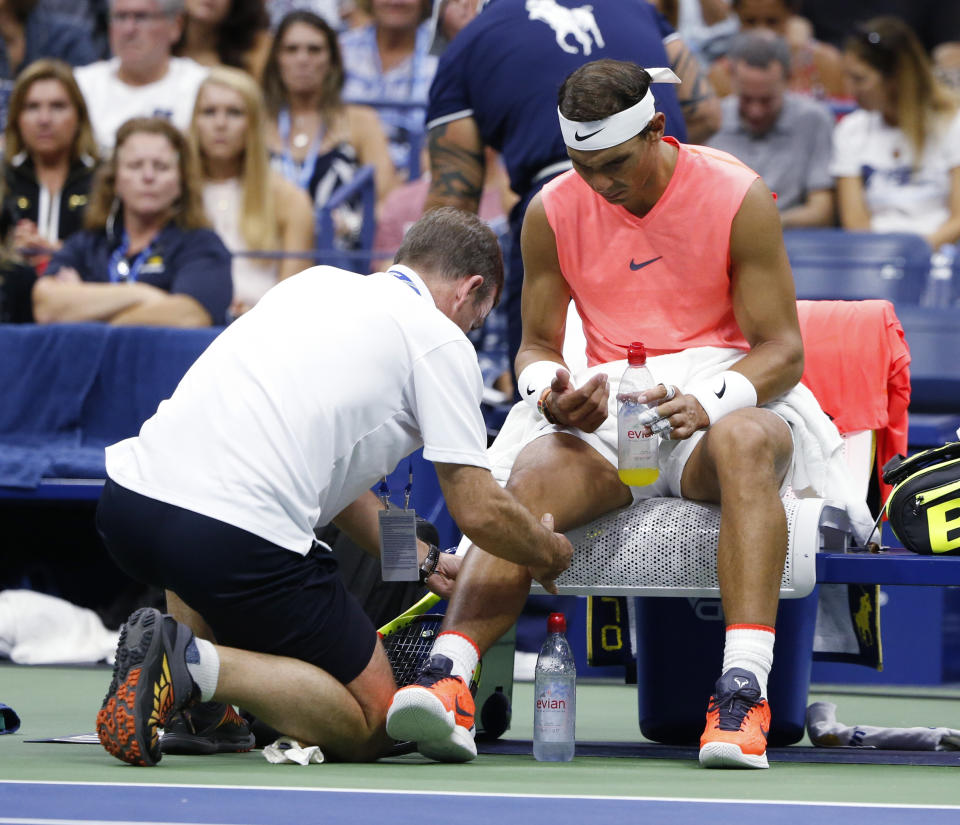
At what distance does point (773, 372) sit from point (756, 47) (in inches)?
174

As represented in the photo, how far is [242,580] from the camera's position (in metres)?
3.62

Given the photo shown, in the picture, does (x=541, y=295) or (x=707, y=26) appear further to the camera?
(x=707, y=26)

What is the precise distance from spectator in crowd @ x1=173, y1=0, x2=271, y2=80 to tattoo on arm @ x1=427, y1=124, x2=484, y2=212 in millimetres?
3561

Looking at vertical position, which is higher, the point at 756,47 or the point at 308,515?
the point at 756,47

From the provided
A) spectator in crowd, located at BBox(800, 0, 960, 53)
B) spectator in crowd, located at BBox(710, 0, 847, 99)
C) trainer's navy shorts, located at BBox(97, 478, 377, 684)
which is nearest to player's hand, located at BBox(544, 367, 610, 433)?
trainer's navy shorts, located at BBox(97, 478, 377, 684)

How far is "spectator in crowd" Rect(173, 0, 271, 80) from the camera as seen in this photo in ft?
30.3

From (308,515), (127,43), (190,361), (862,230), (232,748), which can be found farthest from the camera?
(127,43)

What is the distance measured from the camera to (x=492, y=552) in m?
3.75

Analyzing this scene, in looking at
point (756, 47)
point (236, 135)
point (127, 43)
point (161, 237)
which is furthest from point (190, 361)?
point (756, 47)

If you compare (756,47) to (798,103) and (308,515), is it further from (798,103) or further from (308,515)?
(308,515)

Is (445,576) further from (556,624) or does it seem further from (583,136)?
(583,136)

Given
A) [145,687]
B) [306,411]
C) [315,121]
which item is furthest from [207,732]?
[315,121]

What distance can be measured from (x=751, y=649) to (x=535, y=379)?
2.97ft

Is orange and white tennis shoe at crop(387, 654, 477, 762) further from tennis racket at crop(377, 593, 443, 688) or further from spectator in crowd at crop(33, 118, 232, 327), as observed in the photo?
spectator in crowd at crop(33, 118, 232, 327)
